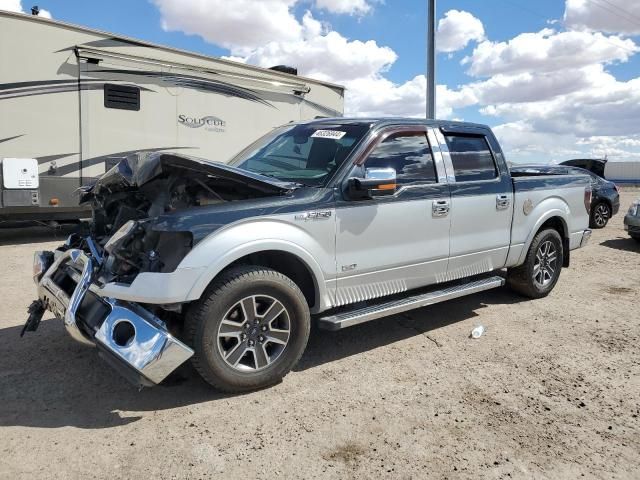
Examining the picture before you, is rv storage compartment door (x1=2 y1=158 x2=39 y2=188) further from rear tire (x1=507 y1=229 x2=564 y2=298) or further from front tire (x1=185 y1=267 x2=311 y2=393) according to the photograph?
rear tire (x1=507 y1=229 x2=564 y2=298)

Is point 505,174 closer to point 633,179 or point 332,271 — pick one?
point 332,271

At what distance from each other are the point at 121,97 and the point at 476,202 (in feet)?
22.3

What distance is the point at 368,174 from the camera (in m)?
3.79

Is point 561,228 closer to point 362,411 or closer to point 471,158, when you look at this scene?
point 471,158

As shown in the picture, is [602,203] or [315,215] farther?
[602,203]

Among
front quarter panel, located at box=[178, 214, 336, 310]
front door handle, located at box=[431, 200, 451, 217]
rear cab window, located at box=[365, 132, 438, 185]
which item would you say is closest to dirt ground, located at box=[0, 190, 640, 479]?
front quarter panel, located at box=[178, 214, 336, 310]

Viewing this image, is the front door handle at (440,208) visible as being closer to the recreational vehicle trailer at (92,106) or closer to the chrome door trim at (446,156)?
the chrome door trim at (446,156)

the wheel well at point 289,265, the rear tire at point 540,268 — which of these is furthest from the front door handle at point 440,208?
the rear tire at point 540,268

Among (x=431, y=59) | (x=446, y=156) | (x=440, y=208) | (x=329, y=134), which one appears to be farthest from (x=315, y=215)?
(x=431, y=59)

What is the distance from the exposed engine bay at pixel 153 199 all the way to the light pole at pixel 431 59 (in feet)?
42.0

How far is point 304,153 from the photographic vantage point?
441 cm

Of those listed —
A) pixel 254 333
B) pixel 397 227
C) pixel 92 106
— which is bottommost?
pixel 254 333

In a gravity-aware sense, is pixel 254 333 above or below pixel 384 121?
below

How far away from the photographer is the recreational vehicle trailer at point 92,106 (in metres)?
8.13
